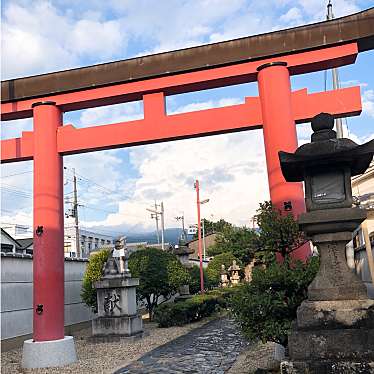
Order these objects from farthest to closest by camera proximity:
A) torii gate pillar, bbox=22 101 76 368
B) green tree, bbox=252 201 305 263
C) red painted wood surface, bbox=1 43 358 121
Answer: torii gate pillar, bbox=22 101 76 368 < red painted wood surface, bbox=1 43 358 121 < green tree, bbox=252 201 305 263

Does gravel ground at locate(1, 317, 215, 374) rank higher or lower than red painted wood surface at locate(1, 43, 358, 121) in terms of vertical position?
lower

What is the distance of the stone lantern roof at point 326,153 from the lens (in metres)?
4.92

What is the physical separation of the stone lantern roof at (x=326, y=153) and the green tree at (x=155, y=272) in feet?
37.0

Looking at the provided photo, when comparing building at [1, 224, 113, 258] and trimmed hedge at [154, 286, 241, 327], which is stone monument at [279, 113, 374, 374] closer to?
trimmed hedge at [154, 286, 241, 327]

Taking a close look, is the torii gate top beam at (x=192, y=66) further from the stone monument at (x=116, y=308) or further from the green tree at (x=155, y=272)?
the green tree at (x=155, y=272)

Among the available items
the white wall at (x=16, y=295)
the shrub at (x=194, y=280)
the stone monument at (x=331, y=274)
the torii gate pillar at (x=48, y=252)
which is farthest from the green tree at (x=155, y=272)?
the stone monument at (x=331, y=274)

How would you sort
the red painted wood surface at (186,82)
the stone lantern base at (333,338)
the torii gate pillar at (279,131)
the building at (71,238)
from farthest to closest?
the building at (71,238) → the red painted wood surface at (186,82) → the torii gate pillar at (279,131) → the stone lantern base at (333,338)

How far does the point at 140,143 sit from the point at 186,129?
975 millimetres

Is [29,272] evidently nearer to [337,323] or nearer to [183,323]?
[183,323]

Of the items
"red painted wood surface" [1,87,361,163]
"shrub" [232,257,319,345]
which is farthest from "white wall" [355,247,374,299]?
"shrub" [232,257,319,345]

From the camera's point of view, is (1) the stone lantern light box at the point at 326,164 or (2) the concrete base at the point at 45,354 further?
(2) the concrete base at the point at 45,354

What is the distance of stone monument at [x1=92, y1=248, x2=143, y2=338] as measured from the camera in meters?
12.2

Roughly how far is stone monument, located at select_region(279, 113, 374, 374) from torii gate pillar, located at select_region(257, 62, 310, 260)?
194 centimetres

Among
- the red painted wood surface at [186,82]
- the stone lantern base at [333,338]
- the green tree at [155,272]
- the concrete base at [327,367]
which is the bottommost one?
the concrete base at [327,367]
